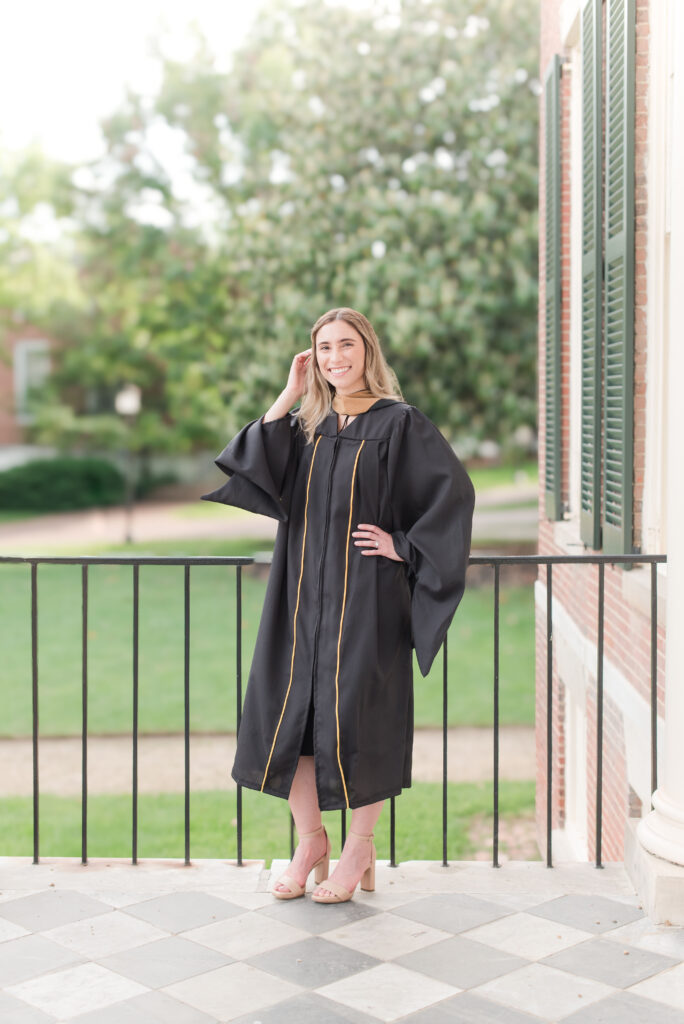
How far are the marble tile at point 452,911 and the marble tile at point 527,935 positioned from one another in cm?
4

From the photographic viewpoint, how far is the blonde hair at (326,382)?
342 cm

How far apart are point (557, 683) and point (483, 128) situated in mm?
12159

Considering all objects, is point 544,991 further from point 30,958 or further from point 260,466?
point 260,466

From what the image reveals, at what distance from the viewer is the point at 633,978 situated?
298 cm

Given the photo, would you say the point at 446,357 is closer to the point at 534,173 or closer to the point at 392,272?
the point at 392,272

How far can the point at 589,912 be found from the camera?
3.41 m

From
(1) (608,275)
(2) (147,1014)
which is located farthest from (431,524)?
(1) (608,275)

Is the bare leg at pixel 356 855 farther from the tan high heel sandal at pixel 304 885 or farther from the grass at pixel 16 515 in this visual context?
the grass at pixel 16 515

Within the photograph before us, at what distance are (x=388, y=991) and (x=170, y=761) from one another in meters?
8.41

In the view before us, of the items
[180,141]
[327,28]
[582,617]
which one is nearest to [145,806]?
[582,617]

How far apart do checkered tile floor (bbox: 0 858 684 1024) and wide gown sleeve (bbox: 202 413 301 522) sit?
1.24 meters

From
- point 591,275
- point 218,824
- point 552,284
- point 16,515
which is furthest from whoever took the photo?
point 16,515

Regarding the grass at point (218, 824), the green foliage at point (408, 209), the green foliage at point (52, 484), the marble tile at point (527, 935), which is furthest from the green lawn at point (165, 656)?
the marble tile at point (527, 935)

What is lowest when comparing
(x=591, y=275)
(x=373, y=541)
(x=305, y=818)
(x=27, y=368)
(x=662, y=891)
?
(x=662, y=891)
